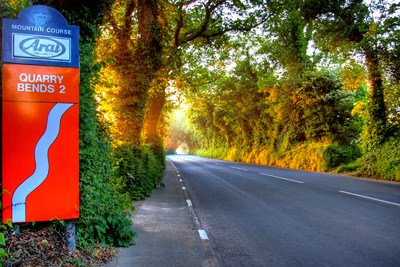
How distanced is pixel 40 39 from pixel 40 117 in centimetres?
98

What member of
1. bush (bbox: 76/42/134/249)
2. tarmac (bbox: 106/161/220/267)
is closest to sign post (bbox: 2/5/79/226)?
bush (bbox: 76/42/134/249)

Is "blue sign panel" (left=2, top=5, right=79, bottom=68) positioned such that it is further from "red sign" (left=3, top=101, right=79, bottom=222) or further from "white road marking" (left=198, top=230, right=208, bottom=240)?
"white road marking" (left=198, top=230, right=208, bottom=240)

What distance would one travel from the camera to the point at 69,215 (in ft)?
15.8

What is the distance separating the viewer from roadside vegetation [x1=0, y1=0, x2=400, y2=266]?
553cm

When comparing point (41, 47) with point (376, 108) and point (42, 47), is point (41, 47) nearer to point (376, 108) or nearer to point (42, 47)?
point (42, 47)

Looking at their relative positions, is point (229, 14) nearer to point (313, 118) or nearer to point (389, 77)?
point (389, 77)

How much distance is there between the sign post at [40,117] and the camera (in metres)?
4.44

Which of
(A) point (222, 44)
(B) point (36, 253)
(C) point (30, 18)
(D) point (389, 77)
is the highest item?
(A) point (222, 44)

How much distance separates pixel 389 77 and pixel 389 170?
4.89 meters

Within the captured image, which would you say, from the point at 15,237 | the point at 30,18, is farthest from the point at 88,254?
the point at 30,18

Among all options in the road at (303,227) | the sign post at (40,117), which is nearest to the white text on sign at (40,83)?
the sign post at (40,117)

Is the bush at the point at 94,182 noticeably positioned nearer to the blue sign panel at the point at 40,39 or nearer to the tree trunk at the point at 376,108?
the blue sign panel at the point at 40,39

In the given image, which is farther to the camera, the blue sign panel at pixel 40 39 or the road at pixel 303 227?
the road at pixel 303 227

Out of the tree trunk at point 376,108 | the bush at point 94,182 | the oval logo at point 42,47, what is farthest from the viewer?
the tree trunk at point 376,108
